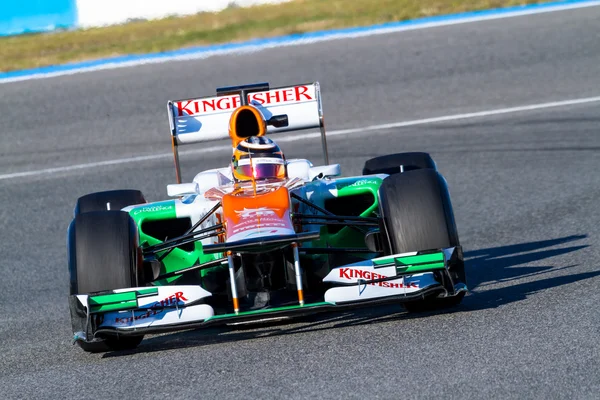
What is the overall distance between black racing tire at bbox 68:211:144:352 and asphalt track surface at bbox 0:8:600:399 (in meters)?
0.44

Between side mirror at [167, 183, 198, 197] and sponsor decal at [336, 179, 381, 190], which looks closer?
sponsor decal at [336, 179, 381, 190]

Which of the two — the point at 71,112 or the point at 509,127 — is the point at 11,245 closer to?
the point at 71,112

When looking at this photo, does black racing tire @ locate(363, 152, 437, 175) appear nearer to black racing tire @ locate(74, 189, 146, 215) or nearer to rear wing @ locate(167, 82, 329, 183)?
rear wing @ locate(167, 82, 329, 183)

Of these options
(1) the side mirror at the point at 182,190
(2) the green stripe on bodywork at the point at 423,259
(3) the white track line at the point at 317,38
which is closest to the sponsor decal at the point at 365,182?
(1) the side mirror at the point at 182,190

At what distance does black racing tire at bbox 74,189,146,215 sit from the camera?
7836 millimetres

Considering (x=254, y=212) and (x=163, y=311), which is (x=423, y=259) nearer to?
(x=254, y=212)

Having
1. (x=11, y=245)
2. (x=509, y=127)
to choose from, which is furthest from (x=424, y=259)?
(x=509, y=127)

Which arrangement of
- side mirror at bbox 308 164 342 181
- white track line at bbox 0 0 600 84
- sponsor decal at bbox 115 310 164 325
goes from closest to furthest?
1. sponsor decal at bbox 115 310 164 325
2. side mirror at bbox 308 164 342 181
3. white track line at bbox 0 0 600 84

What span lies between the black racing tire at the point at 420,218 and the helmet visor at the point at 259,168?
3.50 feet

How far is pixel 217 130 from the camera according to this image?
8.18 metres

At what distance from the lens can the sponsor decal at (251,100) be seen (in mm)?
8164

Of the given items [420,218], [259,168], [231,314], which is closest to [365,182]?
[259,168]

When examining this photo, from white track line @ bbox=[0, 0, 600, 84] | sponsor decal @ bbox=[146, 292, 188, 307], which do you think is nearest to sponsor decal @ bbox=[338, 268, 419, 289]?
sponsor decal @ bbox=[146, 292, 188, 307]

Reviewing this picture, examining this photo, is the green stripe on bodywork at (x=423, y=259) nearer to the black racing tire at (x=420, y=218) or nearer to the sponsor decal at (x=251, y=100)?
the black racing tire at (x=420, y=218)
